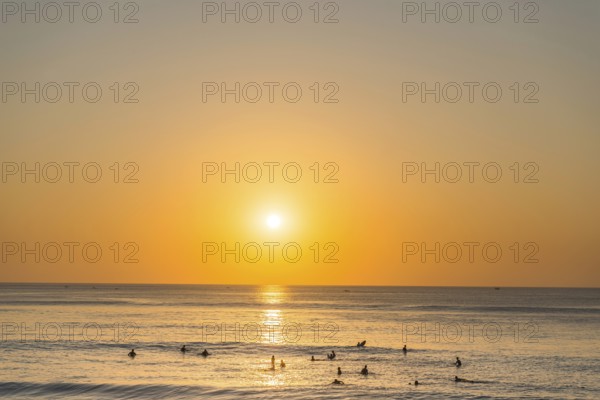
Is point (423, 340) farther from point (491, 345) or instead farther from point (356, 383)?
point (356, 383)

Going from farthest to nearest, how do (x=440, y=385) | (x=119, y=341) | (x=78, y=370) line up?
(x=119, y=341)
(x=78, y=370)
(x=440, y=385)

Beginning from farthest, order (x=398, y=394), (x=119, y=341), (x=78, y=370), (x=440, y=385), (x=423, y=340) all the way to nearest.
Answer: (x=423, y=340)
(x=119, y=341)
(x=78, y=370)
(x=440, y=385)
(x=398, y=394)

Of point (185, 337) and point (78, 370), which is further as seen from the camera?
point (185, 337)

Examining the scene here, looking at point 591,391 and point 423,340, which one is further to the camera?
point 423,340

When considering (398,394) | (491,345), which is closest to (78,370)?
(398,394)

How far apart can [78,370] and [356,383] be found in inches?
796

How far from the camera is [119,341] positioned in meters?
74.0

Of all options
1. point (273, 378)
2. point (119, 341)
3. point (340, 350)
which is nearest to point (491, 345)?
point (340, 350)

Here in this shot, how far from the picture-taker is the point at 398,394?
45.8m

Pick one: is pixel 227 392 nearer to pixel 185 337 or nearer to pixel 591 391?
pixel 591 391

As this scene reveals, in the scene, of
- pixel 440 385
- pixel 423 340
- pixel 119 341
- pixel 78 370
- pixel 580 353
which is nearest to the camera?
pixel 440 385

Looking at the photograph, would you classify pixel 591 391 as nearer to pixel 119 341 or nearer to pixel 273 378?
pixel 273 378

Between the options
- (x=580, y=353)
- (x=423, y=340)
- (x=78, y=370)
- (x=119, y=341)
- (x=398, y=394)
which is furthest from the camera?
(x=423, y=340)

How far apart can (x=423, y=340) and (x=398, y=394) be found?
34518 millimetres
